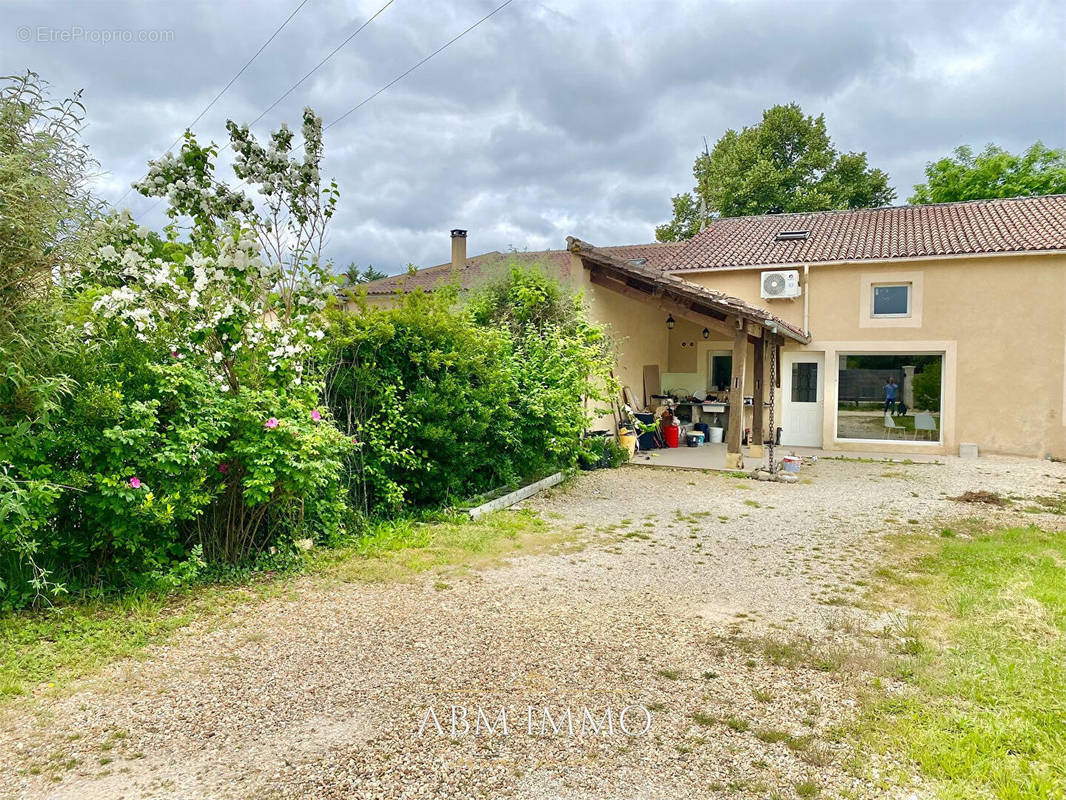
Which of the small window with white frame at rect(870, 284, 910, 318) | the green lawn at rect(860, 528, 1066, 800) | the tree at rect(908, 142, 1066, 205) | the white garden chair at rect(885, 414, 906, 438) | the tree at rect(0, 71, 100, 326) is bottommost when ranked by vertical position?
the green lawn at rect(860, 528, 1066, 800)

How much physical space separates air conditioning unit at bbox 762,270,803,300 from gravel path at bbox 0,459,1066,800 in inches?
375

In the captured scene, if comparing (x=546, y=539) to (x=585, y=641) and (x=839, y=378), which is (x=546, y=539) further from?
(x=839, y=378)

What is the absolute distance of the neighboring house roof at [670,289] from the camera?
33.3 ft

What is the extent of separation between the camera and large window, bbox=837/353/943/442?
1333 centimetres

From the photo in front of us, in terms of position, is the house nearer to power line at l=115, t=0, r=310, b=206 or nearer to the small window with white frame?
the small window with white frame

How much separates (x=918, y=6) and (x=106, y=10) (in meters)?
9.70

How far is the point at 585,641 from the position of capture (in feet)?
12.8

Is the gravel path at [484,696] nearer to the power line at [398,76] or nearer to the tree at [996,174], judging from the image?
the power line at [398,76]

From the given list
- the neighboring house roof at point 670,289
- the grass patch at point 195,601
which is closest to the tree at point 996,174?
the neighboring house roof at point 670,289

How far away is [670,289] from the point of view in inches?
420

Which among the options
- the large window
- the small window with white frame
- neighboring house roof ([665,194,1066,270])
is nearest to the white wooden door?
the large window

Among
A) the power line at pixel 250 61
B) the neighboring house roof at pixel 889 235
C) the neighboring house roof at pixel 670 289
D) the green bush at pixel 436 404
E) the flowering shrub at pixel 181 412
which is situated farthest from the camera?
the neighboring house roof at pixel 889 235

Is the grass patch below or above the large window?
below

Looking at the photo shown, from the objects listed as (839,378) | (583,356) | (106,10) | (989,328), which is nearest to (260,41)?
(106,10)
